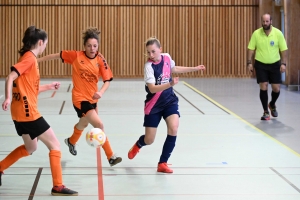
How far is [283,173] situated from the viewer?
623 centimetres

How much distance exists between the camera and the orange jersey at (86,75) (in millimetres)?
6523

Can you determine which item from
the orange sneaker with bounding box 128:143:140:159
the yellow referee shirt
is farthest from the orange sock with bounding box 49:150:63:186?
the yellow referee shirt

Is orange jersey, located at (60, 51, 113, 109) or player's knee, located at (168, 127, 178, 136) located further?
orange jersey, located at (60, 51, 113, 109)

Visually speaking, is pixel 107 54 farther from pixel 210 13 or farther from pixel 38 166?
pixel 38 166

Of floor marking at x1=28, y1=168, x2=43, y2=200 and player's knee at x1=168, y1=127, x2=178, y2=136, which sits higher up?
player's knee at x1=168, y1=127, x2=178, y2=136

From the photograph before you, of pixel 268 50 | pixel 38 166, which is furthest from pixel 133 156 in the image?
pixel 268 50

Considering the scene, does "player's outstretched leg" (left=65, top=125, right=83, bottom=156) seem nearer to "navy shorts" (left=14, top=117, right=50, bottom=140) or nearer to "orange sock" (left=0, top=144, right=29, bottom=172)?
"orange sock" (left=0, top=144, right=29, bottom=172)

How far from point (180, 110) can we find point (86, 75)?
5345 millimetres

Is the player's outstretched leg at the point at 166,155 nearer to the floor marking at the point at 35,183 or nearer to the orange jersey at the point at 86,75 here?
the orange jersey at the point at 86,75

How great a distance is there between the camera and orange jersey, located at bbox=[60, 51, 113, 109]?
652cm

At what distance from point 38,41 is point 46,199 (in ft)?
4.47

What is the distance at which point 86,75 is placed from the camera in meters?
6.53

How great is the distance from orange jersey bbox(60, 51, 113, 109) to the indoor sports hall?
762 millimetres

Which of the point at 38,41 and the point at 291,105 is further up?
the point at 38,41
